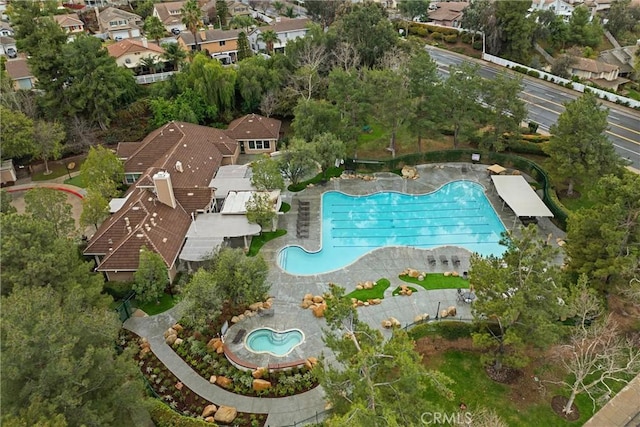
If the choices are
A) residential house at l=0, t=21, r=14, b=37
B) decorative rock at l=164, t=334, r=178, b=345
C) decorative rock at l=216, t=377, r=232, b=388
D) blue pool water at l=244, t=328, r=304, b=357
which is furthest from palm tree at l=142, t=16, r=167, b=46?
decorative rock at l=216, t=377, r=232, b=388

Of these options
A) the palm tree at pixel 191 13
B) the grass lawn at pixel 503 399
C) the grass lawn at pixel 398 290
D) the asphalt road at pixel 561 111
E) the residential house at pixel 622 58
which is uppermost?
the palm tree at pixel 191 13

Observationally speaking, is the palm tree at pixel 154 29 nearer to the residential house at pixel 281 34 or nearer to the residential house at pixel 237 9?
the residential house at pixel 281 34

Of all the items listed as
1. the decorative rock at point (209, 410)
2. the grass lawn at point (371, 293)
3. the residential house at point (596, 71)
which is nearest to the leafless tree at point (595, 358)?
the grass lawn at point (371, 293)

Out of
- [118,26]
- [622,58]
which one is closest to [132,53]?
[118,26]

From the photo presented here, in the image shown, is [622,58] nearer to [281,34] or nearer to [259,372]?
[281,34]

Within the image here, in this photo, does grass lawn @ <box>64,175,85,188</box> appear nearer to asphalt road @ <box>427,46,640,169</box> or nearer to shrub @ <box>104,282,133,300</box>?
shrub @ <box>104,282,133,300</box>

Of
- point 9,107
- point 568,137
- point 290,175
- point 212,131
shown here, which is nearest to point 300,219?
point 290,175
